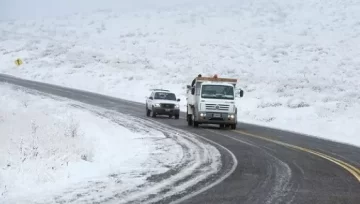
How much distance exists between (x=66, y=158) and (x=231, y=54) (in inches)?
2114

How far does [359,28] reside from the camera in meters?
69.4

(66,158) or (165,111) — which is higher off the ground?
(165,111)

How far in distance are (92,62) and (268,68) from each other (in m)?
21.1

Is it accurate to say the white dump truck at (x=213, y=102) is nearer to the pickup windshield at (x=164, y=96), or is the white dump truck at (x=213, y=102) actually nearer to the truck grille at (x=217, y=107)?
the truck grille at (x=217, y=107)

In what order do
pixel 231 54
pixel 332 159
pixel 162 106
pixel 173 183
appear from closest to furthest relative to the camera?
pixel 173 183
pixel 332 159
pixel 162 106
pixel 231 54

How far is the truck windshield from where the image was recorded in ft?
79.7

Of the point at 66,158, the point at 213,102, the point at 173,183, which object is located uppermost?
the point at 213,102

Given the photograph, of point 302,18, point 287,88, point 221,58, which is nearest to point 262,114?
point 287,88

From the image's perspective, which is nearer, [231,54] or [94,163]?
[94,163]

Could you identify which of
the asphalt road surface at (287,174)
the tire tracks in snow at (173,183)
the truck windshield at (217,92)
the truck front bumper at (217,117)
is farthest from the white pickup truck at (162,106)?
the tire tracks in snow at (173,183)

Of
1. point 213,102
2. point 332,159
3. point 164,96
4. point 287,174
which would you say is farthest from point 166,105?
point 287,174

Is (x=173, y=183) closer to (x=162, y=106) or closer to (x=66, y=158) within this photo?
(x=66, y=158)

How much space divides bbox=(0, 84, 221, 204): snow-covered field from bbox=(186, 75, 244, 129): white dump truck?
3719 mm

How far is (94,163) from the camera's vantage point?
11.6 metres
